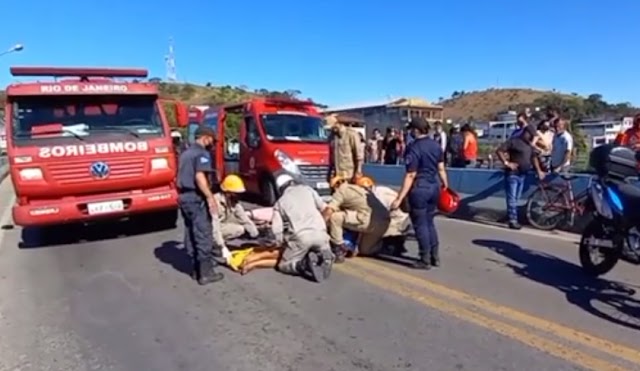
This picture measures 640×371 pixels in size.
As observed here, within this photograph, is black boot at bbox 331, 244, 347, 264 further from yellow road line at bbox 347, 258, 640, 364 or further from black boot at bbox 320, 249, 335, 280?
black boot at bbox 320, 249, 335, 280

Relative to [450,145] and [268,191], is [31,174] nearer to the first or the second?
[268,191]

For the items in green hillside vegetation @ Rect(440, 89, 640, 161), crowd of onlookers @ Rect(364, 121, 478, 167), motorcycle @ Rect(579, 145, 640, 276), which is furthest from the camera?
green hillside vegetation @ Rect(440, 89, 640, 161)

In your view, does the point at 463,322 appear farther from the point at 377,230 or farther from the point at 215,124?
the point at 215,124

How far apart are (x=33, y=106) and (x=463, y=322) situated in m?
7.15

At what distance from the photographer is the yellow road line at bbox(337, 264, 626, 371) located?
4148 mm

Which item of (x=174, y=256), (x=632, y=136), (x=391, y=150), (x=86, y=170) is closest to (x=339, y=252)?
(x=174, y=256)

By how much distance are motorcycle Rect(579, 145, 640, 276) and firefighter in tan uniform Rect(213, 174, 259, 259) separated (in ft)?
13.1

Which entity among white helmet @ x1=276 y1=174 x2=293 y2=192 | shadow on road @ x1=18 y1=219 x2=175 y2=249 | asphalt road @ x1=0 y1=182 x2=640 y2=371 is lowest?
shadow on road @ x1=18 y1=219 x2=175 y2=249

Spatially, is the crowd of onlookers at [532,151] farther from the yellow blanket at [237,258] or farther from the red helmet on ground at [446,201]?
the yellow blanket at [237,258]

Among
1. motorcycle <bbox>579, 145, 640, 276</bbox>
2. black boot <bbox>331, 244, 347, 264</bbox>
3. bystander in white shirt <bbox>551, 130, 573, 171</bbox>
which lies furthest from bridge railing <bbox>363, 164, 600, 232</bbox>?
black boot <bbox>331, 244, 347, 264</bbox>

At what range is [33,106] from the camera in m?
8.91

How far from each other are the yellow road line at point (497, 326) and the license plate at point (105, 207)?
399 cm

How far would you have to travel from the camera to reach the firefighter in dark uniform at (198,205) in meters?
6.46

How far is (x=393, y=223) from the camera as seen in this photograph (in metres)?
7.43
